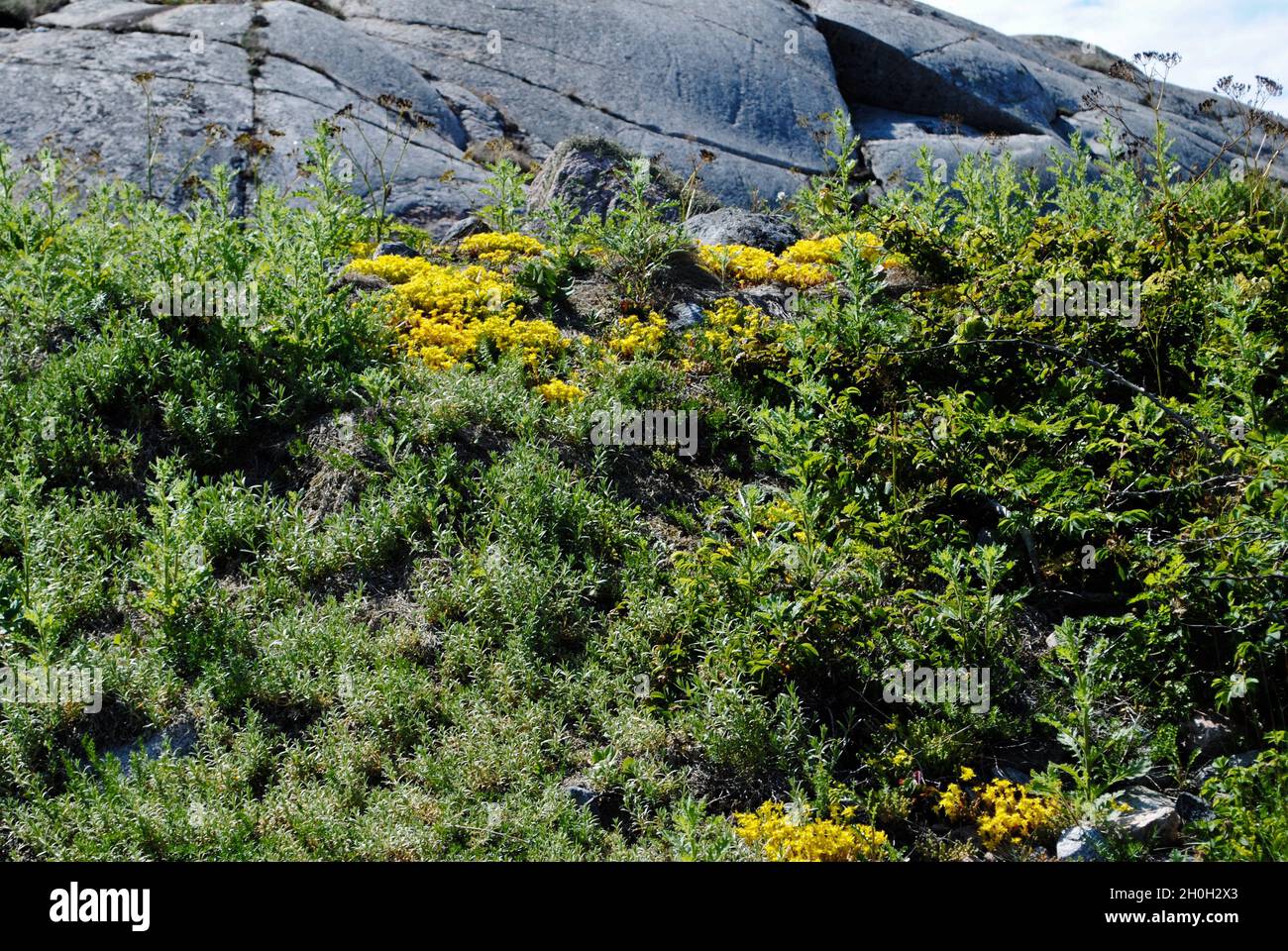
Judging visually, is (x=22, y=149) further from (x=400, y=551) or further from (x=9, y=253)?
(x=400, y=551)

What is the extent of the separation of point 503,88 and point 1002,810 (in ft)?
41.6

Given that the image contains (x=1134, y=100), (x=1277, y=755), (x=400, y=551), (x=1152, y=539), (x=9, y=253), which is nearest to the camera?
(x=1277, y=755)

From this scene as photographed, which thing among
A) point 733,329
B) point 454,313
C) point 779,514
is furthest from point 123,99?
point 779,514

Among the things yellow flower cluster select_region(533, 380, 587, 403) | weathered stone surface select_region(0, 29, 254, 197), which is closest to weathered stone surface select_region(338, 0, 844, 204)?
weathered stone surface select_region(0, 29, 254, 197)

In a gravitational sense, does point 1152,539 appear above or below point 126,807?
above

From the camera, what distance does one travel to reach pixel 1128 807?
4766mm

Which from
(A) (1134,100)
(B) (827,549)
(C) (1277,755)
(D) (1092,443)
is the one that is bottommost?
(C) (1277,755)

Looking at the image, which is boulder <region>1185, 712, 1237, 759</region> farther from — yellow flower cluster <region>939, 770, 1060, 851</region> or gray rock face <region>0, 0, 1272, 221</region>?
gray rock face <region>0, 0, 1272, 221</region>

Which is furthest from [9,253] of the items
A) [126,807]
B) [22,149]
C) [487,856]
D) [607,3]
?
[607,3]

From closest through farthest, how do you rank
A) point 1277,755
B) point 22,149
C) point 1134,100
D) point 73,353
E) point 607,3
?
1. point 1277,755
2. point 73,353
3. point 22,149
4. point 607,3
5. point 1134,100

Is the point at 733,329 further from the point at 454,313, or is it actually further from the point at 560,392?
the point at 454,313

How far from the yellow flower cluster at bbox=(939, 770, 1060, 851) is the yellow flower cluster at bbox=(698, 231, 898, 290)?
5133 mm

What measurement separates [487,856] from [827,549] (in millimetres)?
2537

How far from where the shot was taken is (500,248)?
9.44 metres
